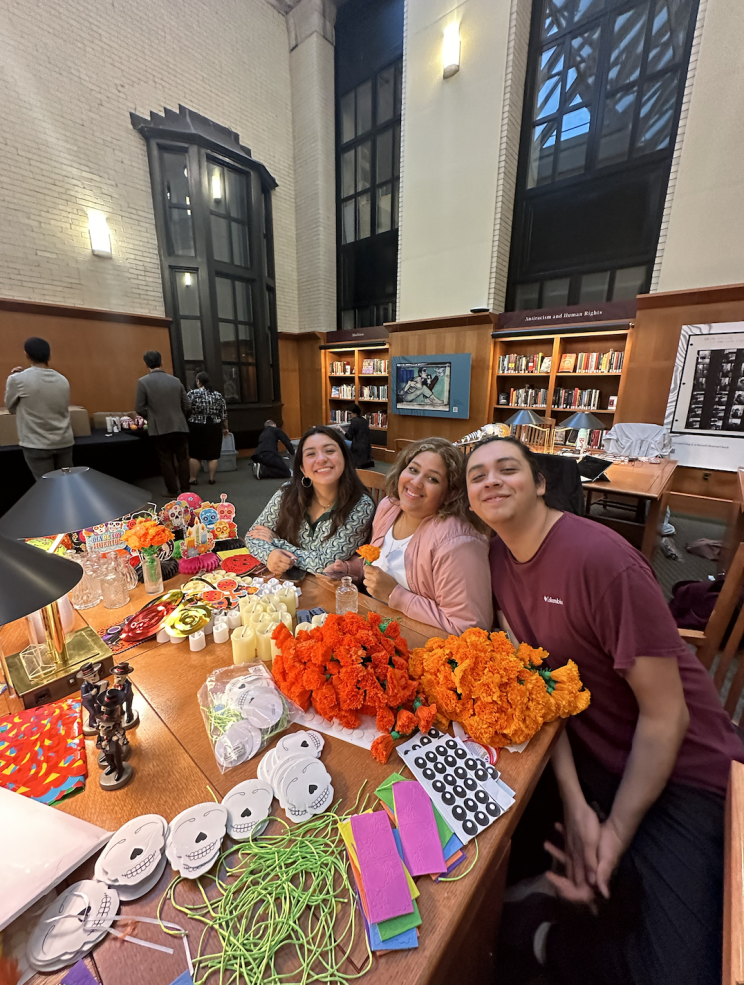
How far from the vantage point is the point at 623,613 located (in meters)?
0.95

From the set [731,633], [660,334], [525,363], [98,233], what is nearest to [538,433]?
[525,363]

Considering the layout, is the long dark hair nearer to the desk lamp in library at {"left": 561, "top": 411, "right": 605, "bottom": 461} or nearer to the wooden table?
the wooden table

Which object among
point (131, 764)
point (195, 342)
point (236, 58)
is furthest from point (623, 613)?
point (236, 58)

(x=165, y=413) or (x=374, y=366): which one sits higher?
(x=374, y=366)

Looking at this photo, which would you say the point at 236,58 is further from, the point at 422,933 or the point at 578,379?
the point at 422,933

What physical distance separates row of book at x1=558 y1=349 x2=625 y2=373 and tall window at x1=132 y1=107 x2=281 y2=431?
16.2 ft

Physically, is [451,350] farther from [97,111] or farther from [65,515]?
[97,111]

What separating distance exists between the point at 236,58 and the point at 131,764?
964 cm

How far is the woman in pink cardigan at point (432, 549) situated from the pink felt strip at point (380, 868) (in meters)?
0.58

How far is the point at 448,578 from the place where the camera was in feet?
4.15

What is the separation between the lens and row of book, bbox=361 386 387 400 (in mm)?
7117

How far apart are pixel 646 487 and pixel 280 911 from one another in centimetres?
321

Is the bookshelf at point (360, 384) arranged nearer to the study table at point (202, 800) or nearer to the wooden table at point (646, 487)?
the wooden table at point (646, 487)

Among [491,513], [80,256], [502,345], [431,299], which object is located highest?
[80,256]
